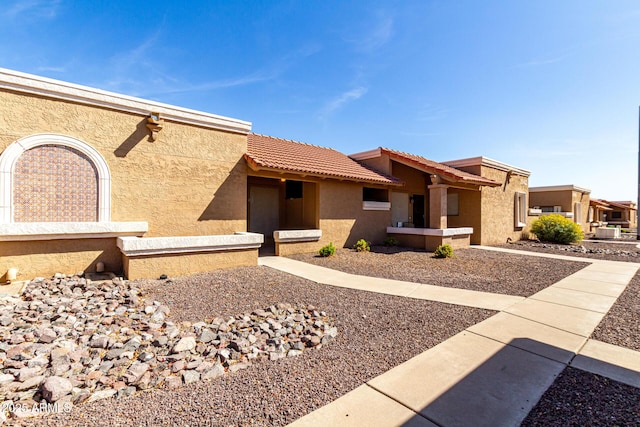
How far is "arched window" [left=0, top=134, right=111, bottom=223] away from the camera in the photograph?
6.83 m

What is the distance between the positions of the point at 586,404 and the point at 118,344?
5.59m

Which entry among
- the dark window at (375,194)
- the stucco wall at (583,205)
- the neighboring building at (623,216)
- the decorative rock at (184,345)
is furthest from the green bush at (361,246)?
the neighboring building at (623,216)

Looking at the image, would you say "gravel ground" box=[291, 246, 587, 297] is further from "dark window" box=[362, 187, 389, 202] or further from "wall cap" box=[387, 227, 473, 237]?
"dark window" box=[362, 187, 389, 202]

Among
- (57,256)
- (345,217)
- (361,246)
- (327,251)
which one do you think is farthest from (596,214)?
(57,256)

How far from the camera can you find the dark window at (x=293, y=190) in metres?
14.5

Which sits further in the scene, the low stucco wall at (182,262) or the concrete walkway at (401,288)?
the low stucco wall at (182,262)

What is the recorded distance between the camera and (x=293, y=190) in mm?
14914

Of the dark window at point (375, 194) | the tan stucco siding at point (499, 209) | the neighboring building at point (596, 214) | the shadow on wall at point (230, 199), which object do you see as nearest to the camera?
the shadow on wall at point (230, 199)

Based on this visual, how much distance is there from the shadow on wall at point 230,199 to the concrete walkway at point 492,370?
7.22m

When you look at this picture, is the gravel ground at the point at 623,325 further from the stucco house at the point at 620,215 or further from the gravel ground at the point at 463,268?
the stucco house at the point at 620,215

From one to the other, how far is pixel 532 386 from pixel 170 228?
919 centimetres

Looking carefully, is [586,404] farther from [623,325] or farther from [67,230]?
[67,230]

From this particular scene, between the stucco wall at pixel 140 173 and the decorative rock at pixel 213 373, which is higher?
the stucco wall at pixel 140 173

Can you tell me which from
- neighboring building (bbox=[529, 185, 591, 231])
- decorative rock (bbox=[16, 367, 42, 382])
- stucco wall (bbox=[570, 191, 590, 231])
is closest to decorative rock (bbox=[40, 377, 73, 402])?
decorative rock (bbox=[16, 367, 42, 382])
